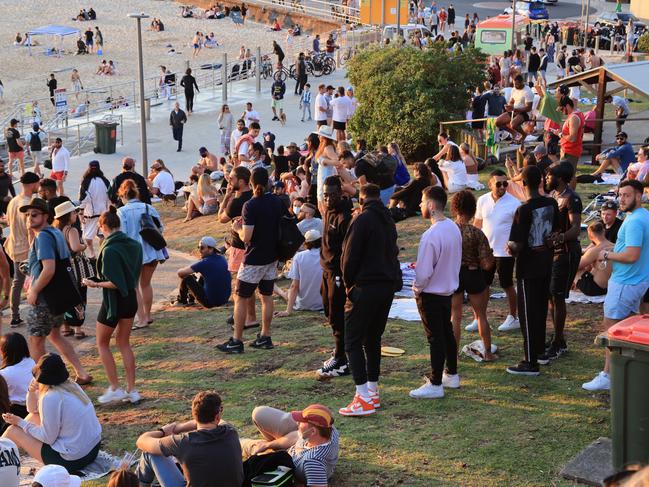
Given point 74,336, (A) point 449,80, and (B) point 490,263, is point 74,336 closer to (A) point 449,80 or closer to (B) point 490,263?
(B) point 490,263

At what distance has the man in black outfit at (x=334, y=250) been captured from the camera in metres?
8.05

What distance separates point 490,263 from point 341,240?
1.29 m

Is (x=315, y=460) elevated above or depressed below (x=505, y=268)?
below

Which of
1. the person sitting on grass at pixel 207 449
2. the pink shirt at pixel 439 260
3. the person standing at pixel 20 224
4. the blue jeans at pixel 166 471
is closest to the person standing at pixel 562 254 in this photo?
the pink shirt at pixel 439 260

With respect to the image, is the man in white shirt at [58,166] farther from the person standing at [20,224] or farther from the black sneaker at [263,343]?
the black sneaker at [263,343]

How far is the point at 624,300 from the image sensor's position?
7.42 metres

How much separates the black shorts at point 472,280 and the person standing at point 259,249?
189cm

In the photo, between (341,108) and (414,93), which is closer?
(414,93)

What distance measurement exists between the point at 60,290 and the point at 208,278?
8.20ft

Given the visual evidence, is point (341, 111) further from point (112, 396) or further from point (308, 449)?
point (308, 449)

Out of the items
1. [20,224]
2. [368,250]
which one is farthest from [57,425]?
[20,224]

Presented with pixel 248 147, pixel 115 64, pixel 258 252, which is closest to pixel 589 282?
pixel 258 252

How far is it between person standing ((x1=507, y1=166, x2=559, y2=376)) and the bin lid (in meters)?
1.84

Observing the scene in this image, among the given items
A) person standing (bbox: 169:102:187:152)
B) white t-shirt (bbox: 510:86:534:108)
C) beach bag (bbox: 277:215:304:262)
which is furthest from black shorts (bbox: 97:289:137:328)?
person standing (bbox: 169:102:187:152)
